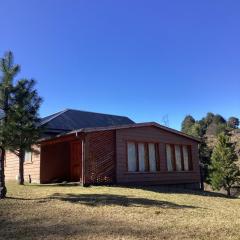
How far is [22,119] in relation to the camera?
14.4 m

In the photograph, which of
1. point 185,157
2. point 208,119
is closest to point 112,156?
Answer: point 185,157

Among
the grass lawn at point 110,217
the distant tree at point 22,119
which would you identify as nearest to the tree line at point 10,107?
the distant tree at point 22,119

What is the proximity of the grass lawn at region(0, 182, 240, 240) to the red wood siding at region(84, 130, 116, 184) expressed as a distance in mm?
3334

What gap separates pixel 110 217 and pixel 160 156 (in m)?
10.9

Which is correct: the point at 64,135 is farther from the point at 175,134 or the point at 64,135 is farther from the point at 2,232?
the point at 2,232

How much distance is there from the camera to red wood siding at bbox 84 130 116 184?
16.8 m

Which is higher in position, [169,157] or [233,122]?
[233,122]

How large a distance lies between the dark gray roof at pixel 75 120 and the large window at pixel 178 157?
5729 millimetres

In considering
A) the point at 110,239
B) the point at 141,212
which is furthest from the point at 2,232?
the point at 141,212

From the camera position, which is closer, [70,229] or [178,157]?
[70,229]

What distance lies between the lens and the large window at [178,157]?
2069 cm

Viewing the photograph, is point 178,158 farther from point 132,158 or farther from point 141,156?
point 132,158

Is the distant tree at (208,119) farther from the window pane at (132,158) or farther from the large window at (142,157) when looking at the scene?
the window pane at (132,158)

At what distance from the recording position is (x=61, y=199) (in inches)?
466
